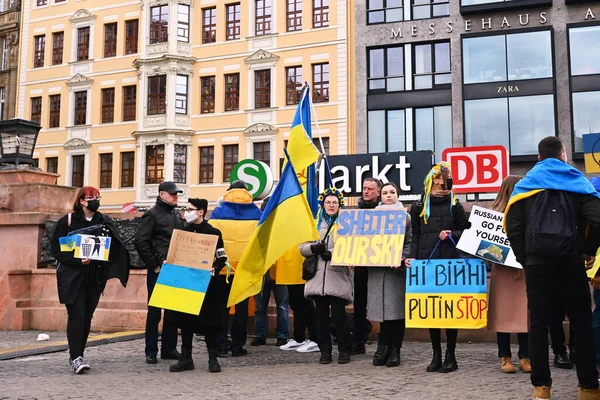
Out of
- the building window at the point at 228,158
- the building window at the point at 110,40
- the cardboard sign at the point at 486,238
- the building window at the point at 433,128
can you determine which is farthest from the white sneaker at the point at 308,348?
the building window at the point at 110,40

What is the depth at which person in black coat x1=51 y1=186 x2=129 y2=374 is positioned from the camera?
287 inches

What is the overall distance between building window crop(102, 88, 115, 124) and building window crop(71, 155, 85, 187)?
8.29ft

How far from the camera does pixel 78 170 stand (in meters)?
40.9

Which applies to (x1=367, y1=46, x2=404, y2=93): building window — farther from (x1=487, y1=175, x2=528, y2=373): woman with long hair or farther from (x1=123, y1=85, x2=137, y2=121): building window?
(x1=487, y1=175, x2=528, y2=373): woman with long hair

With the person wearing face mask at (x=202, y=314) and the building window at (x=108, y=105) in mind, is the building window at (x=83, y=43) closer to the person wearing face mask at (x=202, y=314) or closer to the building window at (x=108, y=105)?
the building window at (x=108, y=105)

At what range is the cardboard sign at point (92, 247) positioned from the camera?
739 centimetres

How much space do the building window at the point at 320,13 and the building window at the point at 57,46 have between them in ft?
50.4

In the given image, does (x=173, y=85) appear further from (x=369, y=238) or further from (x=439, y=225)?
(x=439, y=225)

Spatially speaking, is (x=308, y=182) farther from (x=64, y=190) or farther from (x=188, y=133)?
(x=188, y=133)

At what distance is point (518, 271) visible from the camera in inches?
273

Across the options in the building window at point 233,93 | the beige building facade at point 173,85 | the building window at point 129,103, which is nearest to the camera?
the beige building facade at point 173,85

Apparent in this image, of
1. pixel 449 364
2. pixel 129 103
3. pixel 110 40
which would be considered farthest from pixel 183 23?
pixel 449 364

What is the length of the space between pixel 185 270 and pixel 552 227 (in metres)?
3.68

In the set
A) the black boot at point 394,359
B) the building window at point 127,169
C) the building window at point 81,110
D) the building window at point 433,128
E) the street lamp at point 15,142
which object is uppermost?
the building window at point 81,110
